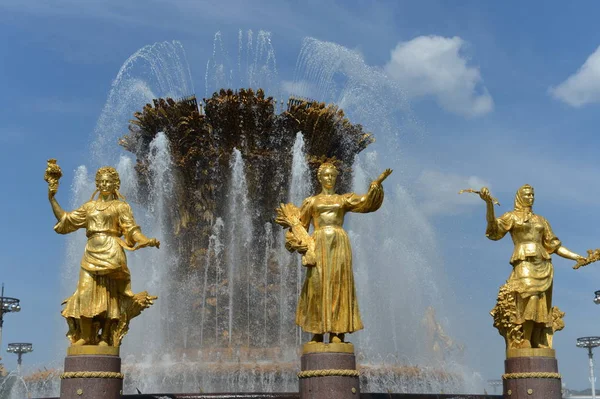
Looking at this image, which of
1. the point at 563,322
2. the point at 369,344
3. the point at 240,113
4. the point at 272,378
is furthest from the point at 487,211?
the point at 240,113

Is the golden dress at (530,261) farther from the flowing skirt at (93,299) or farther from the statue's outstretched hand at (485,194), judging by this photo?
the flowing skirt at (93,299)

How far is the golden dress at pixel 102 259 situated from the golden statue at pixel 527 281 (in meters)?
5.46

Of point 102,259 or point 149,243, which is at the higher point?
point 149,243

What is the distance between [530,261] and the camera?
42.0ft

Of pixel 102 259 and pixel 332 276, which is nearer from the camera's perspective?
pixel 102 259

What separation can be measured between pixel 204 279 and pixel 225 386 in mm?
4030

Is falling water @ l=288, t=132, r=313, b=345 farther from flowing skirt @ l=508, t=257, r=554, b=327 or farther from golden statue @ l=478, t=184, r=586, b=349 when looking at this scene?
flowing skirt @ l=508, t=257, r=554, b=327

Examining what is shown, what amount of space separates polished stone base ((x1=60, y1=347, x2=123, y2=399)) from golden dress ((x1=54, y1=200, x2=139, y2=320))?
1.84ft

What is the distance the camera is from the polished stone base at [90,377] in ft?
35.2

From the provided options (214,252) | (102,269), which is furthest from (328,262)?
(214,252)

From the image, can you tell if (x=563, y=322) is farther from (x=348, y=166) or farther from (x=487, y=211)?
(x=348, y=166)

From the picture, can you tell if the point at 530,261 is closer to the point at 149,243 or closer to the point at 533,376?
the point at 533,376

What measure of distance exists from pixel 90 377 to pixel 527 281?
6.71m

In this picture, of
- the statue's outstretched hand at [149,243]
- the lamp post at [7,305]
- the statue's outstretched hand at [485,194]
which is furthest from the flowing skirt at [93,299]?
the lamp post at [7,305]
